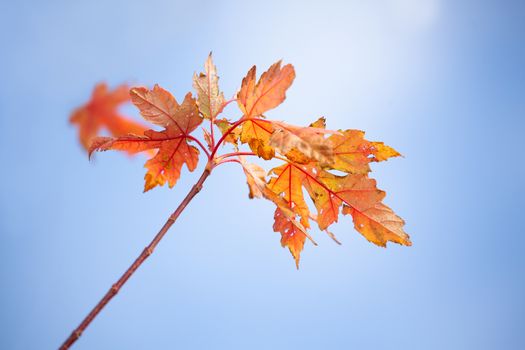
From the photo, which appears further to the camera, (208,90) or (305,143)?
(208,90)

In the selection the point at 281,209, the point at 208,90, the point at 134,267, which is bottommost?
the point at 134,267

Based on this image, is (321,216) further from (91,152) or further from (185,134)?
(91,152)

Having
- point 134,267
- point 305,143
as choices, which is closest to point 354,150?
point 305,143

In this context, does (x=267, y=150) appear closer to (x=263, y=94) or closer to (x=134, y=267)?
(x=263, y=94)

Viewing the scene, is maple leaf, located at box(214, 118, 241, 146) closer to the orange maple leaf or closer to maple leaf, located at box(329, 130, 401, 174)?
the orange maple leaf

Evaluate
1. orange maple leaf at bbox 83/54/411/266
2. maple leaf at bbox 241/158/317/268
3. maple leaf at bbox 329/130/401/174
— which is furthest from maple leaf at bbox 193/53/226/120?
maple leaf at bbox 329/130/401/174

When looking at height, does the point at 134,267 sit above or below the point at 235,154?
below

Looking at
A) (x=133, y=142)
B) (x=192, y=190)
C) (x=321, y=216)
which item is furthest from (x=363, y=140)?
(x=133, y=142)
